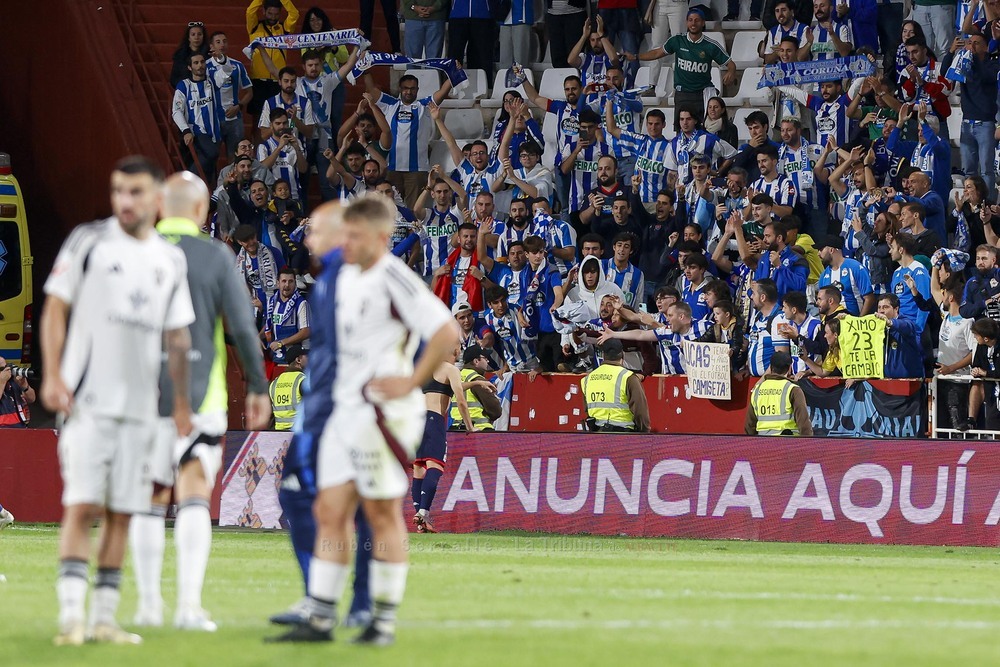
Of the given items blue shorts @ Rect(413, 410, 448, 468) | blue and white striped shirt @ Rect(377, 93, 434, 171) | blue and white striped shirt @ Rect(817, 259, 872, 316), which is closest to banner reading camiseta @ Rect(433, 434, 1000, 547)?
blue shorts @ Rect(413, 410, 448, 468)

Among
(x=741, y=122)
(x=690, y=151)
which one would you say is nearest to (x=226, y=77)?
(x=690, y=151)

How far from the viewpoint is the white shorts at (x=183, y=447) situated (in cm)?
779

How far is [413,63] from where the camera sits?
78.1ft

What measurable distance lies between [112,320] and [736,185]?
13.9 metres

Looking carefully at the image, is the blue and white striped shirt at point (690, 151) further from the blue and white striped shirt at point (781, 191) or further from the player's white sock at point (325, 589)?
the player's white sock at point (325, 589)

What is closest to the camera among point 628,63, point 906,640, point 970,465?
point 906,640

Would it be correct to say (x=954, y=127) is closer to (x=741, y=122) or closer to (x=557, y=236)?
(x=741, y=122)

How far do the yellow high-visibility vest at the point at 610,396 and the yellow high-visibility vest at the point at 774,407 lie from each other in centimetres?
137

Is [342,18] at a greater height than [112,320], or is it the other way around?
[342,18]

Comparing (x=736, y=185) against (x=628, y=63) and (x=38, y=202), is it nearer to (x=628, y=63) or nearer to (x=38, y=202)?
(x=628, y=63)

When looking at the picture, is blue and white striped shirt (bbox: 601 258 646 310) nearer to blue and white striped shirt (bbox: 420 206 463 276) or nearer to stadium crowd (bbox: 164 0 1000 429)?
stadium crowd (bbox: 164 0 1000 429)

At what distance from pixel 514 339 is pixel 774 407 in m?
4.50

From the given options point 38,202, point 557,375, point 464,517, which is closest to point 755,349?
point 557,375

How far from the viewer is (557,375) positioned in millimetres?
19516
